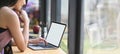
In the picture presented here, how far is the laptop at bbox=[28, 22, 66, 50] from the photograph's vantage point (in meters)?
2.55

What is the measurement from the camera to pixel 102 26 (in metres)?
2.13

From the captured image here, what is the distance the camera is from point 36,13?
3.98 m

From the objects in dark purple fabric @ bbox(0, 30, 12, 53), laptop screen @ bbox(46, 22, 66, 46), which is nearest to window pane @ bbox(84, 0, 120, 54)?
laptop screen @ bbox(46, 22, 66, 46)

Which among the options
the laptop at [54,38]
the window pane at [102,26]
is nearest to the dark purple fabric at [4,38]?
the laptop at [54,38]

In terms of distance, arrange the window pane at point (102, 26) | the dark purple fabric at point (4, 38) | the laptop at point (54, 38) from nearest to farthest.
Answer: the window pane at point (102, 26) < the dark purple fabric at point (4, 38) < the laptop at point (54, 38)

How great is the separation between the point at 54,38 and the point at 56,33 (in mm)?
54

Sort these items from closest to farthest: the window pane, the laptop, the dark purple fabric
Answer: the window pane
the dark purple fabric
the laptop

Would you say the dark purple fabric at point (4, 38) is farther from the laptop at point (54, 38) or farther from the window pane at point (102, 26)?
the window pane at point (102, 26)

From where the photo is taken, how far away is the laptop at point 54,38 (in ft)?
8.36

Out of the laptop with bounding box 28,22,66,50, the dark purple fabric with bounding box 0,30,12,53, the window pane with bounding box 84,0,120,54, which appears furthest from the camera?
Answer: the laptop with bounding box 28,22,66,50

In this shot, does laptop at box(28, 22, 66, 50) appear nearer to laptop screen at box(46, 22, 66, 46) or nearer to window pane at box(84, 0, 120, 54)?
laptop screen at box(46, 22, 66, 46)

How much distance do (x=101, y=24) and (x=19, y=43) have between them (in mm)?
707

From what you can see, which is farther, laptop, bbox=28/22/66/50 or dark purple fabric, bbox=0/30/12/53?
laptop, bbox=28/22/66/50

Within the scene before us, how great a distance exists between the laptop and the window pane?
0.25 meters
